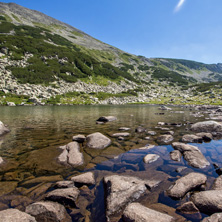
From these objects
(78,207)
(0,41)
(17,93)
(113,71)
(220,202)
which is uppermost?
(0,41)

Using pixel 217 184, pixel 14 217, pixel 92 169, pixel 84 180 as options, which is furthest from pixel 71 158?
pixel 217 184

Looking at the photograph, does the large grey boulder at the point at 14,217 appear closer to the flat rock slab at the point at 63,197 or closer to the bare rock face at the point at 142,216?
the flat rock slab at the point at 63,197

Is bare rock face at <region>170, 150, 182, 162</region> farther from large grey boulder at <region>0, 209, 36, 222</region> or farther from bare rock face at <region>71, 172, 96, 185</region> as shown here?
large grey boulder at <region>0, 209, 36, 222</region>

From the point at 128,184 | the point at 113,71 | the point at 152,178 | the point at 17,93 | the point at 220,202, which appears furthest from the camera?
the point at 113,71

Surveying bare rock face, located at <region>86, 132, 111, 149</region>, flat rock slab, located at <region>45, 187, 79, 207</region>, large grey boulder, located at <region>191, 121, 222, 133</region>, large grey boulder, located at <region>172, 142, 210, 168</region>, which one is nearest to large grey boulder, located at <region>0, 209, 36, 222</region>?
flat rock slab, located at <region>45, 187, 79, 207</region>

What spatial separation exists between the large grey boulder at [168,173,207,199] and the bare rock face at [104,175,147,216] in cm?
108

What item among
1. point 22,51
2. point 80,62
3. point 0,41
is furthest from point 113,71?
point 0,41

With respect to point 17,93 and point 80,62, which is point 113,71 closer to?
point 80,62

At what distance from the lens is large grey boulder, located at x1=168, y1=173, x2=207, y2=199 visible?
520 cm

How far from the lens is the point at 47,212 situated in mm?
4188

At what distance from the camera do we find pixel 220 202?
445 centimetres

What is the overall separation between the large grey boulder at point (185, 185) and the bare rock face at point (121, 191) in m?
1.08

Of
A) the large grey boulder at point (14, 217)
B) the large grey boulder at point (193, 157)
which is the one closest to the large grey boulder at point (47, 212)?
the large grey boulder at point (14, 217)

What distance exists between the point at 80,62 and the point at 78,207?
127778 millimetres
